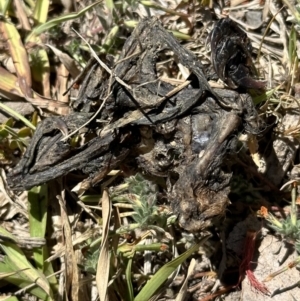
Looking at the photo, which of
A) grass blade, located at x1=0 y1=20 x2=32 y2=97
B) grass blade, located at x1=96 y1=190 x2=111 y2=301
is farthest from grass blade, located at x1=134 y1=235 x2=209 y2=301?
grass blade, located at x1=0 y1=20 x2=32 y2=97

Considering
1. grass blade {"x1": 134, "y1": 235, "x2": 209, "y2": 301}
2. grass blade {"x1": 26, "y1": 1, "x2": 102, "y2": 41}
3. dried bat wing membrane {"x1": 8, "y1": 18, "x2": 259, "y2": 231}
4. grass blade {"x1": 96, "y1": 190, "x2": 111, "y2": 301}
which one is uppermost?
grass blade {"x1": 26, "y1": 1, "x2": 102, "y2": 41}

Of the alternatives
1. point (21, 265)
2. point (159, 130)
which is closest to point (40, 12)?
point (159, 130)

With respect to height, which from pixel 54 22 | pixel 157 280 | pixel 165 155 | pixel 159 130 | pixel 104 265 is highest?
pixel 54 22

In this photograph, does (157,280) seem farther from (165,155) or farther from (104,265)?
(165,155)

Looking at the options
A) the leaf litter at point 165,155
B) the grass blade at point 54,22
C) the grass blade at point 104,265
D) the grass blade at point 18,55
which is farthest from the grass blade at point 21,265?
the grass blade at point 54,22

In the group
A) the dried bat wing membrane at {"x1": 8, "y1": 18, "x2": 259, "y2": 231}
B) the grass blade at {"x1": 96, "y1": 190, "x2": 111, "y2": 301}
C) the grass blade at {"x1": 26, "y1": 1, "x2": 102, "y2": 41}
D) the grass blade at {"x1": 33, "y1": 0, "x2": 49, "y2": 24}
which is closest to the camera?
the dried bat wing membrane at {"x1": 8, "y1": 18, "x2": 259, "y2": 231}

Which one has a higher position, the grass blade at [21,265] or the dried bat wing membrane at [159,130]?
the dried bat wing membrane at [159,130]

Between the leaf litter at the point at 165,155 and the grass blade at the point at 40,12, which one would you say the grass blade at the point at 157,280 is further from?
the grass blade at the point at 40,12

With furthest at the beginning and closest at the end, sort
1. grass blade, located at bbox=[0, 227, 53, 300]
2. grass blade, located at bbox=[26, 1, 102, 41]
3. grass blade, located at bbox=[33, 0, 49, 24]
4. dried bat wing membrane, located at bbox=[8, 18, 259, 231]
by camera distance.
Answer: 1. grass blade, located at bbox=[33, 0, 49, 24]
2. grass blade, located at bbox=[26, 1, 102, 41]
3. grass blade, located at bbox=[0, 227, 53, 300]
4. dried bat wing membrane, located at bbox=[8, 18, 259, 231]

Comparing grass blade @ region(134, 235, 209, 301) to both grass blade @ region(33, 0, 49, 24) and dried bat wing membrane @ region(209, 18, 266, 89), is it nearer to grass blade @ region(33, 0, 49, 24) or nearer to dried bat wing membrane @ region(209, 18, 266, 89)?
dried bat wing membrane @ region(209, 18, 266, 89)
